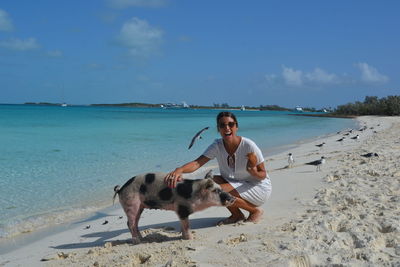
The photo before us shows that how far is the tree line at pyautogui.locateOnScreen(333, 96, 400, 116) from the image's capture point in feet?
175

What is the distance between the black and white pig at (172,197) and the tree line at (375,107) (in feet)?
181

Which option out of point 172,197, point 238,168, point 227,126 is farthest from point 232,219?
point 227,126

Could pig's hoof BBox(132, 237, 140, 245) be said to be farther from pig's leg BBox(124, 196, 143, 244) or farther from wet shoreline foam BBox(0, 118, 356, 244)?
wet shoreline foam BBox(0, 118, 356, 244)

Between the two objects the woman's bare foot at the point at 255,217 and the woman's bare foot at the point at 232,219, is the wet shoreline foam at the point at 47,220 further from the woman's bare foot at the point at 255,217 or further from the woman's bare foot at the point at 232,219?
the woman's bare foot at the point at 255,217

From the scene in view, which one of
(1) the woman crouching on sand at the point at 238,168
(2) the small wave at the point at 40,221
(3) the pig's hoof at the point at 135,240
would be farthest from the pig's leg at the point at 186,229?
(2) the small wave at the point at 40,221

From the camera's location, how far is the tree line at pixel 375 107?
53484mm

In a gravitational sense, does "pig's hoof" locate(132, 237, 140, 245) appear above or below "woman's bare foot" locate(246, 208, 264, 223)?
below

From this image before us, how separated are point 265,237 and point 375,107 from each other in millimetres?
61211

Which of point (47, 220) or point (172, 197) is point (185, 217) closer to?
point (172, 197)

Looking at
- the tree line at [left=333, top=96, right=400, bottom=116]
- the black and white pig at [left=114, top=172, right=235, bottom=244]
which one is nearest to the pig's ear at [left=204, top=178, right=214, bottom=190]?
the black and white pig at [left=114, top=172, right=235, bottom=244]

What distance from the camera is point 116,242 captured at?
480 cm

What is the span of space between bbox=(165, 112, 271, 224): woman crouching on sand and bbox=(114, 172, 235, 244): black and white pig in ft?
1.52

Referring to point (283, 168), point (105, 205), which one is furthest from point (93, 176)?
point (283, 168)

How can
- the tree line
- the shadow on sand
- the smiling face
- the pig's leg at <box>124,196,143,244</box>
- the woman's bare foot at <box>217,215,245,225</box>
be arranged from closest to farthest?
1. the pig's leg at <box>124,196,143,244</box>
2. the shadow on sand
3. the smiling face
4. the woman's bare foot at <box>217,215,245,225</box>
5. the tree line
